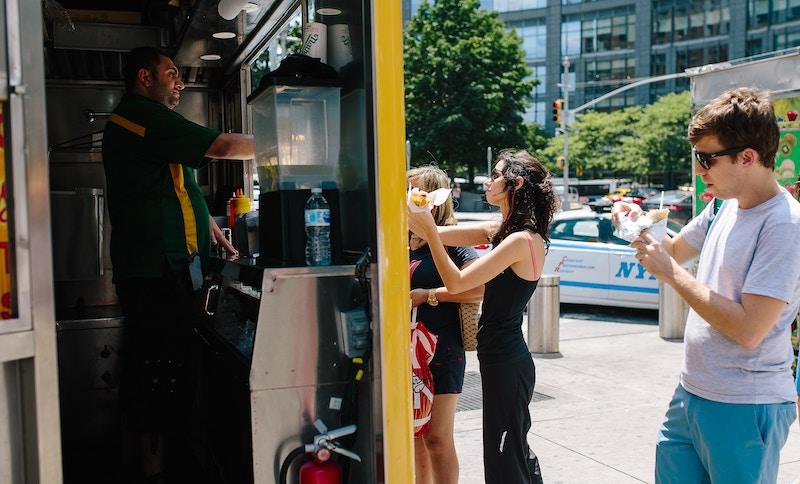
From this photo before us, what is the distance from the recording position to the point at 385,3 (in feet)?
7.08

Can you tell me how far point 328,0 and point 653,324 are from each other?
912 centimetres

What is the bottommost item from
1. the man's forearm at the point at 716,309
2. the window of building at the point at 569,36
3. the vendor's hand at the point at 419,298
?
the vendor's hand at the point at 419,298

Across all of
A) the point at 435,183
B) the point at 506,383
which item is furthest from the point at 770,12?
the point at 506,383

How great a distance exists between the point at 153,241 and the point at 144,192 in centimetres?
20

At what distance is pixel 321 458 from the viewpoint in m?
2.27

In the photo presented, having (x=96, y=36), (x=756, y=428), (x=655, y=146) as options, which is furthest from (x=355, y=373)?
(x=655, y=146)

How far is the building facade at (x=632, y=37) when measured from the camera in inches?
2453

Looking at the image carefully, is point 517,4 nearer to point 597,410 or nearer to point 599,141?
point 599,141

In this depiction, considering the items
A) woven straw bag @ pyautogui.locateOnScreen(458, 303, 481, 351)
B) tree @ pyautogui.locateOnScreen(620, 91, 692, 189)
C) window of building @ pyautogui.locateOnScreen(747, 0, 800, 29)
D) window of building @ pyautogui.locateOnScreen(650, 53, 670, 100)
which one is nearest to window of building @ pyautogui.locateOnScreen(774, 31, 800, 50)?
window of building @ pyautogui.locateOnScreen(747, 0, 800, 29)

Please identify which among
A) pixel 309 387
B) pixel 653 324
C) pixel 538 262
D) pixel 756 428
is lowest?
pixel 653 324

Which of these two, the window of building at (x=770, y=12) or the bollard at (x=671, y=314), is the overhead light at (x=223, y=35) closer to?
the bollard at (x=671, y=314)

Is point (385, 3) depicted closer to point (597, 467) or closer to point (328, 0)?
point (328, 0)

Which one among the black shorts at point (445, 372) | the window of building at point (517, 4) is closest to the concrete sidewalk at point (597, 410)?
the black shorts at point (445, 372)

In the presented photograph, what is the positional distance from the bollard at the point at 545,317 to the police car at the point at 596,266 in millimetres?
2389
